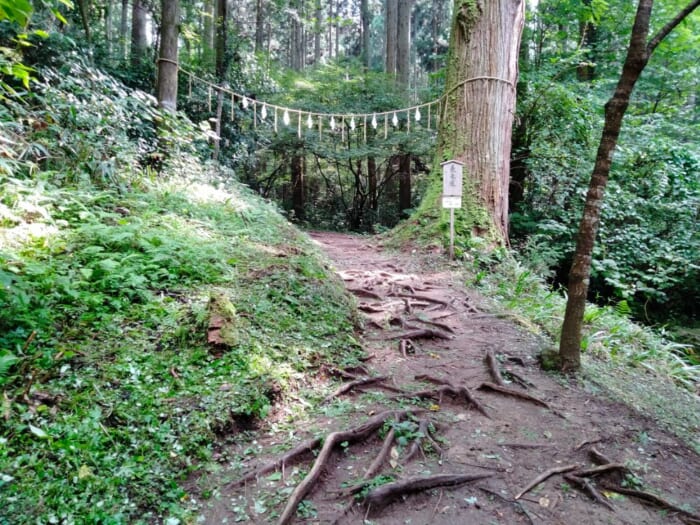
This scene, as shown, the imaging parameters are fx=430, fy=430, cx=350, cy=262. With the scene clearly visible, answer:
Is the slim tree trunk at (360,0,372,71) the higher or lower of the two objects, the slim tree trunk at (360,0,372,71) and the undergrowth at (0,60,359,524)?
the higher

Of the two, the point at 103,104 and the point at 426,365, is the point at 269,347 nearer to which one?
the point at 426,365

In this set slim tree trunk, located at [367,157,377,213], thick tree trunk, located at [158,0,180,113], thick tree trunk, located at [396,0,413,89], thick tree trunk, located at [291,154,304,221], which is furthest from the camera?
thick tree trunk, located at [396,0,413,89]

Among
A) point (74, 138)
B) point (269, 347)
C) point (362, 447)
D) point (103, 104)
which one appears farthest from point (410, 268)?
point (103, 104)

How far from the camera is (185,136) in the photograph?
922cm

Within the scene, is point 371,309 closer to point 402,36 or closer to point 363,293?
point 363,293

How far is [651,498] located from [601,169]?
2432 mm

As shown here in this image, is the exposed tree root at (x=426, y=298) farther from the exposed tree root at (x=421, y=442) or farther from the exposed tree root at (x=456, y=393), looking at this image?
the exposed tree root at (x=421, y=442)

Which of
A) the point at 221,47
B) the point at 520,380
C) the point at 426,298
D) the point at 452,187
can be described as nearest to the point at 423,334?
the point at 426,298

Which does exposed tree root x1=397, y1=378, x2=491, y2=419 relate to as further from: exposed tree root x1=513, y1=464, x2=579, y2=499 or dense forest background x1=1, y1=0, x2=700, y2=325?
dense forest background x1=1, y1=0, x2=700, y2=325

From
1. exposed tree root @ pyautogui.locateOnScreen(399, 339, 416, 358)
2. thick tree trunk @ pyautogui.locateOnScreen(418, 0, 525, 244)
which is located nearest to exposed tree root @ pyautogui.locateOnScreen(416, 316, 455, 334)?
exposed tree root @ pyautogui.locateOnScreen(399, 339, 416, 358)

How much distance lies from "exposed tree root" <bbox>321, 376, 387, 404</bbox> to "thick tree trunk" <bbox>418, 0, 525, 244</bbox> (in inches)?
194

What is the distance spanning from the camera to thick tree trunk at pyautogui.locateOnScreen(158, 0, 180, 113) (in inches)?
334

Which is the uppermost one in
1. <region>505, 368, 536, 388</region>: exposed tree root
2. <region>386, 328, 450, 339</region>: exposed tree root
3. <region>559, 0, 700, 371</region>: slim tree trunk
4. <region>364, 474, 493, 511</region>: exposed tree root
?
<region>559, 0, 700, 371</region>: slim tree trunk

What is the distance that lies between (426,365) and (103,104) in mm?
6952
